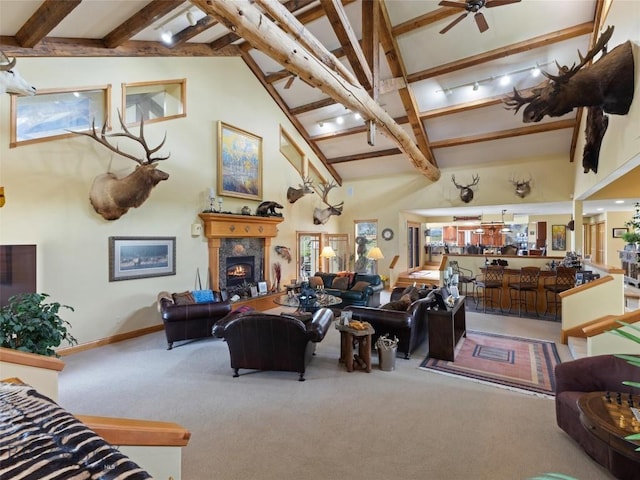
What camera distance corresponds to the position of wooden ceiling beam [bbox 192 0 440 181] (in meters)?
2.93

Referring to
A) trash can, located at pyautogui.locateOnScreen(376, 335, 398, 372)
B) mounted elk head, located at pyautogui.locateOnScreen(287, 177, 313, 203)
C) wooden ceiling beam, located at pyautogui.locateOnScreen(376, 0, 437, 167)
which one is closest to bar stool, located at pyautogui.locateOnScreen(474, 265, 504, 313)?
wooden ceiling beam, located at pyautogui.locateOnScreen(376, 0, 437, 167)

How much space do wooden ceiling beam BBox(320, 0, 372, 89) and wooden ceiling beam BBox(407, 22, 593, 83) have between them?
1632 millimetres

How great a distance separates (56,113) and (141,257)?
2368 millimetres

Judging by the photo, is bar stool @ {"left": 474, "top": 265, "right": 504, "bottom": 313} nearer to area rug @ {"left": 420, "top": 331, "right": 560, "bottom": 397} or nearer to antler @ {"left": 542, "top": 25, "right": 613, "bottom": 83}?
area rug @ {"left": 420, "top": 331, "right": 560, "bottom": 397}

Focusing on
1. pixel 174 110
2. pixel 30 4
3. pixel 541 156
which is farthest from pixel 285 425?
pixel 541 156

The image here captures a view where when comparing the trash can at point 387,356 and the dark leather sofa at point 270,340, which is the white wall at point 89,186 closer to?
the dark leather sofa at point 270,340

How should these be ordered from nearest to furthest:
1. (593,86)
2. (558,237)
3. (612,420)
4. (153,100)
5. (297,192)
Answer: (612,420) → (593,86) → (153,100) → (297,192) → (558,237)

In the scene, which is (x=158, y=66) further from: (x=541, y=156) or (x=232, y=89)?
(x=541, y=156)

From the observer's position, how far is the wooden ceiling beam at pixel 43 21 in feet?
11.4

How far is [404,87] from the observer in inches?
270

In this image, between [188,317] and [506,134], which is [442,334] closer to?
[188,317]

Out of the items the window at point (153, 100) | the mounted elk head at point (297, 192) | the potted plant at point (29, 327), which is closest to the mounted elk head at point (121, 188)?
the window at point (153, 100)

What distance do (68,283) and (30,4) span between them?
3407mm

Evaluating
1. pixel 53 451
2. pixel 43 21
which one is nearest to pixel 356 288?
pixel 43 21
